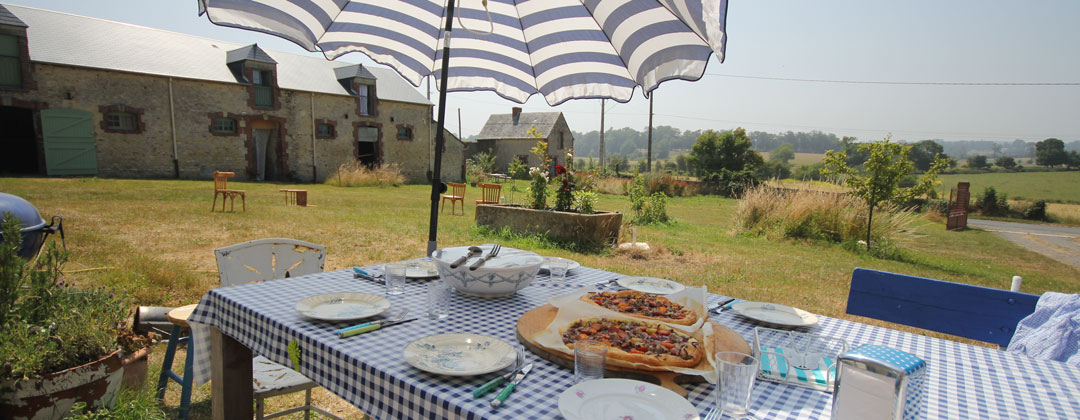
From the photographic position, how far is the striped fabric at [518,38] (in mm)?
2281

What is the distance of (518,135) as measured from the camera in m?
35.0

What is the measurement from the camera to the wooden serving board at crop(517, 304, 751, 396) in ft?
4.32

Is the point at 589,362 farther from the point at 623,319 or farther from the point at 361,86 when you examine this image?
the point at 361,86

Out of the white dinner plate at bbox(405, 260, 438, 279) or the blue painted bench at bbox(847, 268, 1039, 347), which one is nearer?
the blue painted bench at bbox(847, 268, 1039, 347)

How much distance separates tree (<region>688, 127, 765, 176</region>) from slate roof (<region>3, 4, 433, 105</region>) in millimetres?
24659

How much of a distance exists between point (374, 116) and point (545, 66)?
21.8 metres

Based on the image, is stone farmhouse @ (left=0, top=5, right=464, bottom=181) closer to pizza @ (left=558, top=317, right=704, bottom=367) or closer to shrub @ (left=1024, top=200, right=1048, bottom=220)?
pizza @ (left=558, top=317, right=704, bottom=367)

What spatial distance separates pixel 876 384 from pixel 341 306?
1.63m

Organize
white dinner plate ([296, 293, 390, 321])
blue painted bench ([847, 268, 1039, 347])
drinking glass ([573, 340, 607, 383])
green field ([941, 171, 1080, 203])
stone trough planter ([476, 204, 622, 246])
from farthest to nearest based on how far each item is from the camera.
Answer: green field ([941, 171, 1080, 203]), stone trough planter ([476, 204, 622, 246]), blue painted bench ([847, 268, 1039, 347]), white dinner plate ([296, 293, 390, 321]), drinking glass ([573, 340, 607, 383])

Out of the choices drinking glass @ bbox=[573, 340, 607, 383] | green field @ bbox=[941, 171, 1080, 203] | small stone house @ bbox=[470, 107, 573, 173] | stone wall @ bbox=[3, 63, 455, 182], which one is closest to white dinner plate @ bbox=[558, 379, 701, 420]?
drinking glass @ bbox=[573, 340, 607, 383]

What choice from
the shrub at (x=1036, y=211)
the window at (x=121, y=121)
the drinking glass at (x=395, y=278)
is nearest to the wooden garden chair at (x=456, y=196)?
the drinking glass at (x=395, y=278)

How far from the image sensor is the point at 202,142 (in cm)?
1847

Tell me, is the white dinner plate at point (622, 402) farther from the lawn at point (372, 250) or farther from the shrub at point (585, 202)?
the shrub at point (585, 202)

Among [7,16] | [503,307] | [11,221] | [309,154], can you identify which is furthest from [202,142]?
[503,307]
